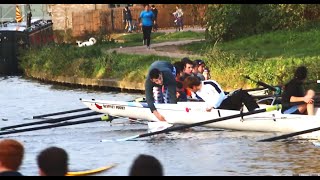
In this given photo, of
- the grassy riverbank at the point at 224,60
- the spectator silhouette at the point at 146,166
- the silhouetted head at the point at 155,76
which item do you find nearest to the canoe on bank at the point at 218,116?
the silhouetted head at the point at 155,76

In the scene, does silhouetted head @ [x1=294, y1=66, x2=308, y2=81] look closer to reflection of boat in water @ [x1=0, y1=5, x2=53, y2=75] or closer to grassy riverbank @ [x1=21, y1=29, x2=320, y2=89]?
grassy riverbank @ [x1=21, y1=29, x2=320, y2=89]

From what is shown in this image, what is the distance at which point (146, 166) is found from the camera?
934 cm

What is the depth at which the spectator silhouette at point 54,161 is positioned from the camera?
9734mm

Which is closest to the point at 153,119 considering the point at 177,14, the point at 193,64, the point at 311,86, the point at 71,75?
the point at 193,64

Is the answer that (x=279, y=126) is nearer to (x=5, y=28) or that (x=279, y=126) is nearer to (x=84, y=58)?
(x=84, y=58)

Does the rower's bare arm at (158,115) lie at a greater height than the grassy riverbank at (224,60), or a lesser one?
lesser

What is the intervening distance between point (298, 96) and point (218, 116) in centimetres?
158

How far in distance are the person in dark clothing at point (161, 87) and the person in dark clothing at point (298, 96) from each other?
8.24 ft

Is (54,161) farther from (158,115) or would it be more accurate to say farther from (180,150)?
(158,115)

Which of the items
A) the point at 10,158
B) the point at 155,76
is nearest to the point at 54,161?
the point at 10,158

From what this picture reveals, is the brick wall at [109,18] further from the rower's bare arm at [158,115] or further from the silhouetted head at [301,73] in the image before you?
the silhouetted head at [301,73]

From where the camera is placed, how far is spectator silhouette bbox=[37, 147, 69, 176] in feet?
31.9

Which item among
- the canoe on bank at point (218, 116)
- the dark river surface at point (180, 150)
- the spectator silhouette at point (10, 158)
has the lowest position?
the dark river surface at point (180, 150)

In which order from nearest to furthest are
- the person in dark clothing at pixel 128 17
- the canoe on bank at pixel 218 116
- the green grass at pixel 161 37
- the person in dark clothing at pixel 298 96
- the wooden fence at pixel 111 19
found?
the person in dark clothing at pixel 298 96
the canoe on bank at pixel 218 116
the green grass at pixel 161 37
the person in dark clothing at pixel 128 17
the wooden fence at pixel 111 19
